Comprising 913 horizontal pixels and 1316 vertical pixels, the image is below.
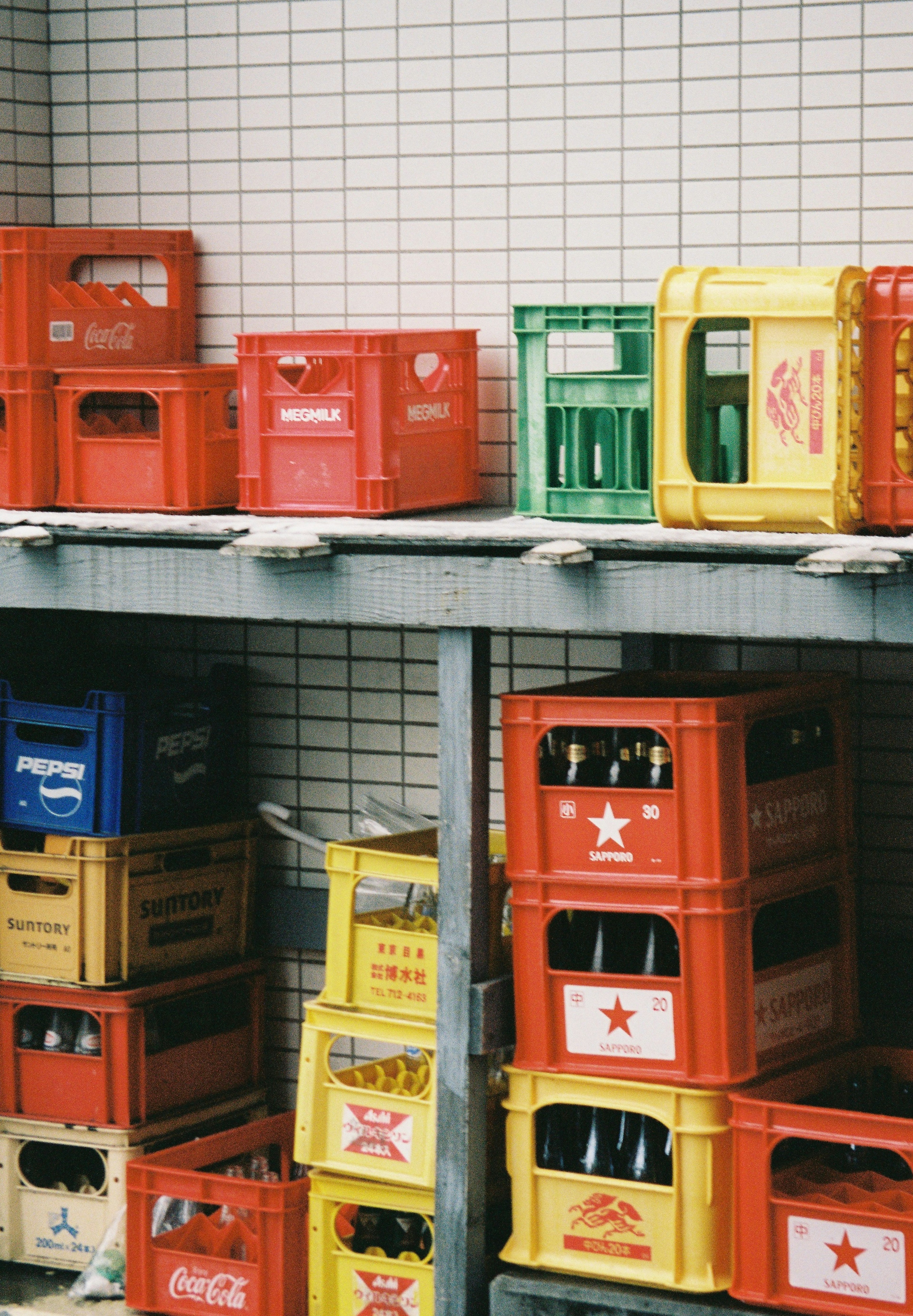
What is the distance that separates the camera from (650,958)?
3.93 m

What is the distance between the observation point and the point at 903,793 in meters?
4.44

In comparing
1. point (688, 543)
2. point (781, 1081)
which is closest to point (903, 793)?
point (781, 1081)

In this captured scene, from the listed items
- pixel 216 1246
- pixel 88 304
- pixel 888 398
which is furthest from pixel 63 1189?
pixel 888 398

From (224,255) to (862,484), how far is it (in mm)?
2228

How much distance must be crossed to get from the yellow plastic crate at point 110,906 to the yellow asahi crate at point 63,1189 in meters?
0.36

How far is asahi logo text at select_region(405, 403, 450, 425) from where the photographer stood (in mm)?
4332

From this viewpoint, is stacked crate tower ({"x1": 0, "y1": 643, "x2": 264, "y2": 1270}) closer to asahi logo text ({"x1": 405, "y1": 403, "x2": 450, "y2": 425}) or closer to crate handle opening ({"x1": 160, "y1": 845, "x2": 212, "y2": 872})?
crate handle opening ({"x1": 160, "y1": 845, "x2": 212, "y2": 872})

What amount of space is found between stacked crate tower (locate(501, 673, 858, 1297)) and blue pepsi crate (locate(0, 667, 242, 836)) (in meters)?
1.11

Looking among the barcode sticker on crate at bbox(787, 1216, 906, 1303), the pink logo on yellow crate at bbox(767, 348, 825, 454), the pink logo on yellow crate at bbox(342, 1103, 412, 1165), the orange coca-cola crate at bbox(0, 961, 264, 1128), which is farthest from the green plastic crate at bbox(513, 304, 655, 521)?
the orange coca-cola crate at bbox(0, 961, 264, 1128)

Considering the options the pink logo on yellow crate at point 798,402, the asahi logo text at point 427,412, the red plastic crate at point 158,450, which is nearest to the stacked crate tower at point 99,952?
the red plastic crate at point 158,450

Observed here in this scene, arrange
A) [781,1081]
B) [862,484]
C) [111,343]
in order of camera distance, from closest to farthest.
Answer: [862,484] → [781,1081] → [111,343]

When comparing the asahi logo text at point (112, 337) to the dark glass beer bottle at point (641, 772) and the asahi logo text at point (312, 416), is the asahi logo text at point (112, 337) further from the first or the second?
the dark glass beer bottle at point (641, 772)

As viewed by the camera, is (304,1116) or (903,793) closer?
(304,1116)

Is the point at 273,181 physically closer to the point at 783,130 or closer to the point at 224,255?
the point at 224,255
